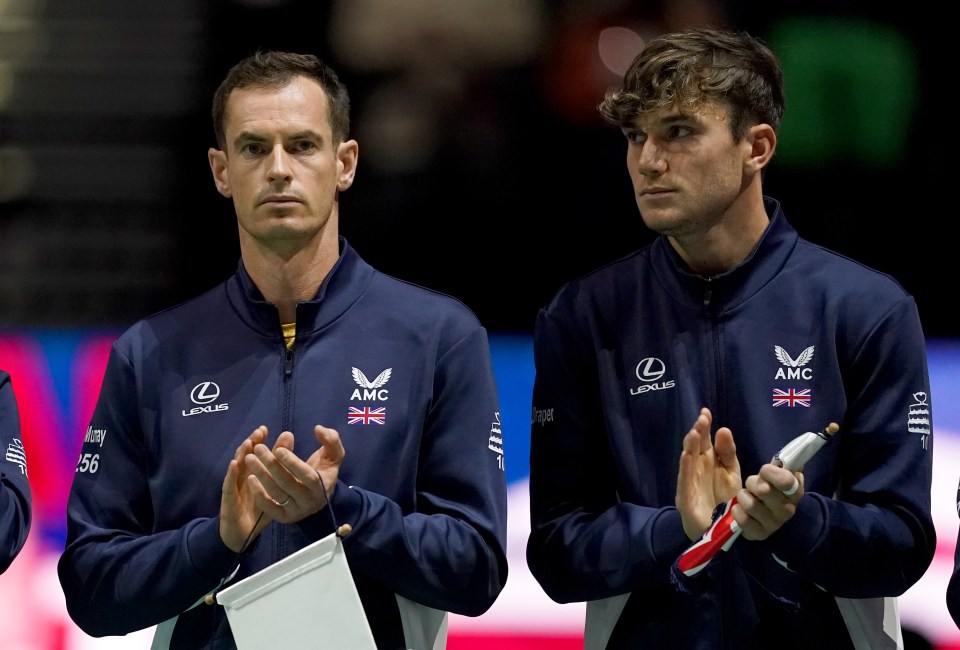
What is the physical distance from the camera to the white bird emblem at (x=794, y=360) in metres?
3.46

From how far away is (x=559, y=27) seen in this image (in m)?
4.71

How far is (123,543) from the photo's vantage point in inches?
135

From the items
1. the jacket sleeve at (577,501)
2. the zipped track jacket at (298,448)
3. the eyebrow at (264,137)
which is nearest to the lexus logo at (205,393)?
the zipped track jacket at (298,448)

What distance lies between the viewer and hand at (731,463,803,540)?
3078 mm

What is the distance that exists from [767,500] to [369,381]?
88 cm

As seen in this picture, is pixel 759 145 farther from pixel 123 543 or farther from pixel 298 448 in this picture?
pixel 123 543

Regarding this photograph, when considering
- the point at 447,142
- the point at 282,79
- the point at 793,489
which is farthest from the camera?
the point at 447,142

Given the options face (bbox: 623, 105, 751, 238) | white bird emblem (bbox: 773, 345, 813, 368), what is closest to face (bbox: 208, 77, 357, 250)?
face (bbox: 623, 105, 751, 238)

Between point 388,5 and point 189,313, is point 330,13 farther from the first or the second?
point 189,313

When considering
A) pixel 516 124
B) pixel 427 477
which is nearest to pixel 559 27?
pixel 516 124

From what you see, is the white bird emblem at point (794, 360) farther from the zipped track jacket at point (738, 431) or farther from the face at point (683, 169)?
the face at point (683, 169)

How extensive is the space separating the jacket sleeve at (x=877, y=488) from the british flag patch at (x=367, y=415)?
0.80 metres

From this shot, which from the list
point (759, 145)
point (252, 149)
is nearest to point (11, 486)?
point (252, 149)

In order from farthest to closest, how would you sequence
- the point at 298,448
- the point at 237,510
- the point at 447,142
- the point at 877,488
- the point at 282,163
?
1. the point at 447,142
2. the point at 282,163
3. the point at 298,448
4. the point at 877,488
5. the point at 237,510
